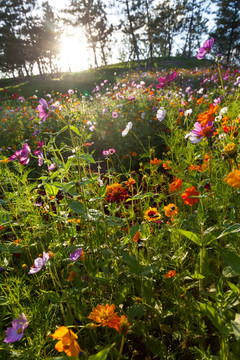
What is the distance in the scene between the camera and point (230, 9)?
884 inches

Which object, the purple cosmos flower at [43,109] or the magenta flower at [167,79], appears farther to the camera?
the magenta flower at [167,79]

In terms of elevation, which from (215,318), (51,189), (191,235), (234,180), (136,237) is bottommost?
(215,318)

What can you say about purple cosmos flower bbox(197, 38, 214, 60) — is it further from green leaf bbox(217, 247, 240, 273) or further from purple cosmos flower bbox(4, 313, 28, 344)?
purple cosmos flower bbox(4, 313, 28, 344)

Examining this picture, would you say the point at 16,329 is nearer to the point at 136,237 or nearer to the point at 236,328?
the point at 136,237

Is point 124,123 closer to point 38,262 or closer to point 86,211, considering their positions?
point 86,211

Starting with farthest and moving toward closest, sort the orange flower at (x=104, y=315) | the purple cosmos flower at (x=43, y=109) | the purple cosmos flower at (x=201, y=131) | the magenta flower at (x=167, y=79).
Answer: the magenta flower at (x=167, y=79), the purple cosmos flower at (x=43, y=109), the purple cosmos flower at (x=201, y=131), the orange flower at (x=104, y=315)

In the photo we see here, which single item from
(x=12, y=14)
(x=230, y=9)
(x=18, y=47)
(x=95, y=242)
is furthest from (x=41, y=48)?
(x=95, y=242)

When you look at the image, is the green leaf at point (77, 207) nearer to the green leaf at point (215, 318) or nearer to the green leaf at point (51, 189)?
the green leaf at point (51, 189)

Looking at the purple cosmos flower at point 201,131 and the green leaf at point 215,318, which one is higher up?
the purple cosmos flower at point 201,131

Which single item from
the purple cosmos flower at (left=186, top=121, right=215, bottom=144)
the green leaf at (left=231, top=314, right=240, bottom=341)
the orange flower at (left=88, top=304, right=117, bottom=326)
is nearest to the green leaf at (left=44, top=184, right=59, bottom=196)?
the orange flower at (left=88, top=304, right=117, bottom=326)

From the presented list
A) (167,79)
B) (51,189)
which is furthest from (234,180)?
(167,79)

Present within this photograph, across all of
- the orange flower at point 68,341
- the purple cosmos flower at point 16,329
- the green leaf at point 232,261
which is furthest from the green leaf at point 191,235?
the purple cosmos flower at point 16,329

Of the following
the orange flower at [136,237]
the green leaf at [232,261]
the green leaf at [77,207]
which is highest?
the green leaf at [77,207]

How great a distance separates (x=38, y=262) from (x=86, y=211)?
0.31m
